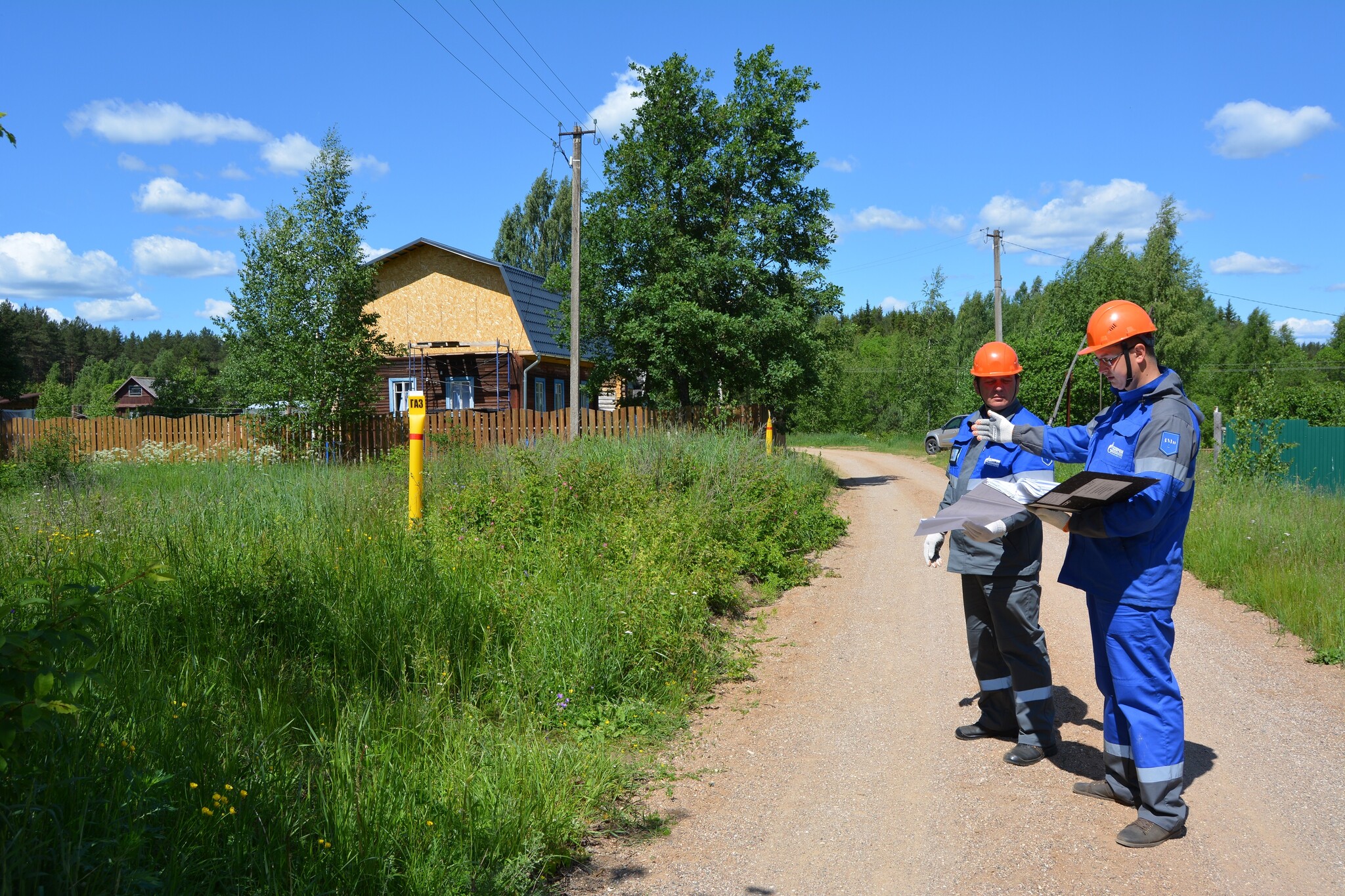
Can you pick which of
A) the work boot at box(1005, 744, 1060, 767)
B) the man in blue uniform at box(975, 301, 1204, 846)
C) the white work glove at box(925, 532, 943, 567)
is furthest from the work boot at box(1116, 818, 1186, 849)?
the white work glove at box(925, 532, 943, 567)

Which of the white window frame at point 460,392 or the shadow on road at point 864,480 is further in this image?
the white window frame at point 460,392

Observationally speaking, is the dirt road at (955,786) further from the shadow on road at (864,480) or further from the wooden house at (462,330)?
the wooden house at (462,330)

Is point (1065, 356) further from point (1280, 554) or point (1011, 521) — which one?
point (1011, 521)

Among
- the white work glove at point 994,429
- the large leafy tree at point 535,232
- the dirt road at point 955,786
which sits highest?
the large leafy tree at point 535,232

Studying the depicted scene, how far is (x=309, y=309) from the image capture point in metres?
20.7

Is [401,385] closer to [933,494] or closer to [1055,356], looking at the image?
[933,494]

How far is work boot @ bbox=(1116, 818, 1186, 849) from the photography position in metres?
3.61

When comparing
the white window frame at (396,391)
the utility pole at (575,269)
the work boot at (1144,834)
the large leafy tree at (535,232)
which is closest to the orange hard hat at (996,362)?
the work boot at (1144,834)

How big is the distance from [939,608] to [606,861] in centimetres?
541

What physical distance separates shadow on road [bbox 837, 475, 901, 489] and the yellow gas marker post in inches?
585

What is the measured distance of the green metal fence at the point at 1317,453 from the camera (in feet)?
66.1

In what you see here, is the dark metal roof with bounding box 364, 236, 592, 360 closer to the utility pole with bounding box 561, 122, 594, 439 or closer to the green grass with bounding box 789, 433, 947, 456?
the utility pole with bounding box 561, 122, 594, 439

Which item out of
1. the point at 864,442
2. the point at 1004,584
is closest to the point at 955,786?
the point at 1004,584

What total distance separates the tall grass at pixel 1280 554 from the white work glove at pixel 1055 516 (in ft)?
13.1
